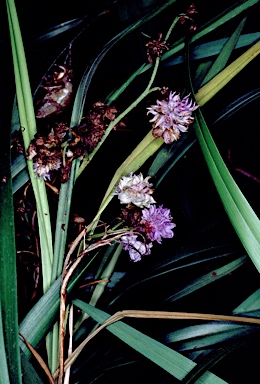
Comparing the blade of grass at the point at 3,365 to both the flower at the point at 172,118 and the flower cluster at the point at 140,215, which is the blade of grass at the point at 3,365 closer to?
the flower cluster at the point at 140,215

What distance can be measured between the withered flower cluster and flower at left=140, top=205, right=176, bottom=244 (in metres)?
0.14

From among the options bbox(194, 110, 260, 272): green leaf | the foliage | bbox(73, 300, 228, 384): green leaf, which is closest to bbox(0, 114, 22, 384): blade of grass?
the foliage

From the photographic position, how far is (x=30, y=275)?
0.62 m

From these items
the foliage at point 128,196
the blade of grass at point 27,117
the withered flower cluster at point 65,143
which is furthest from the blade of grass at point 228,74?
the blade of grass at point 27,117

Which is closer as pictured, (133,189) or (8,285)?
(8,285)

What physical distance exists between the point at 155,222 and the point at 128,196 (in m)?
0.06

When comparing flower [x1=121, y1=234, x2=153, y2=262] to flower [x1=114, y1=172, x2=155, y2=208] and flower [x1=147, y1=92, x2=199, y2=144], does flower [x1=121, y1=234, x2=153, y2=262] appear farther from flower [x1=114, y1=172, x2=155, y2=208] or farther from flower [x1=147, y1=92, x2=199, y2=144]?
flower [x1=147, y1=92, x2=199, y2=144]

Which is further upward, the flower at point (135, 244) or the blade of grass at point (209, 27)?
the blade of grass at point (209, 27)

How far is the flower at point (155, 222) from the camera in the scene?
0.49 meters

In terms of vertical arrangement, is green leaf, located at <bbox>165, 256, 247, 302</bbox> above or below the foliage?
below

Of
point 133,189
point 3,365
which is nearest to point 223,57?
point 133,189

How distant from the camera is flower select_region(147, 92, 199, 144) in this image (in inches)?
18.8

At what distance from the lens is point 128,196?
1.60 ft

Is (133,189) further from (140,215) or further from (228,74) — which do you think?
(228,74)
